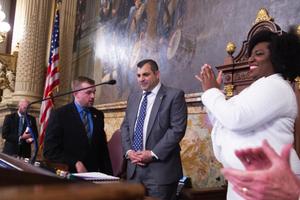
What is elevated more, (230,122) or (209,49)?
(209,49)

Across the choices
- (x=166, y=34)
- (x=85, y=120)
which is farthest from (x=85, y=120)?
(x=166, y=34)

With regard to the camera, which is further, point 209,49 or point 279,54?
point 209,49

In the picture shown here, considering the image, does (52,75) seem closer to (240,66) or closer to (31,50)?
(31,50)

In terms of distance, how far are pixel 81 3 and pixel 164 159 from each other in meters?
6.95

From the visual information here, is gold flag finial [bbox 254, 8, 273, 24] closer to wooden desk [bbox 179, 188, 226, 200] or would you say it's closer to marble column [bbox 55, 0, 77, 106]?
wooden desk [bbox 179, 188, 226, 200]

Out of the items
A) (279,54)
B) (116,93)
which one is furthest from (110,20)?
(279,54)

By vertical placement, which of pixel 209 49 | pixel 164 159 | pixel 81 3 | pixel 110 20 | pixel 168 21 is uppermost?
pixel 81 3

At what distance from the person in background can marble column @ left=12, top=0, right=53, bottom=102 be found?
854 centimetres

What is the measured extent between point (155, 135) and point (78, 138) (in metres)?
0.85

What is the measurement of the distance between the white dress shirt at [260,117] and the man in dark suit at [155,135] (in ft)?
3.83

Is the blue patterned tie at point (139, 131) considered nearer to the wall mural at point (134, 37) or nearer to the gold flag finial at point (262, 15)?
the gold flag finial at point (262, 15)

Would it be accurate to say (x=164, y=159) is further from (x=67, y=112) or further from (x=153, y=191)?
(x=67, y=112)

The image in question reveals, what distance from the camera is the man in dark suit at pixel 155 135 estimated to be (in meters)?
3.18

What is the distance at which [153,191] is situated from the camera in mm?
3143
